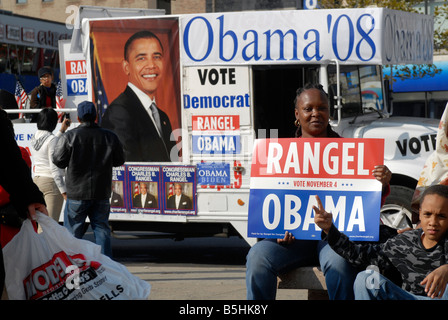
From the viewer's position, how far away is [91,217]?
8.05 m

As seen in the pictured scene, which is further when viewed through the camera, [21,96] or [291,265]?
[21,96]

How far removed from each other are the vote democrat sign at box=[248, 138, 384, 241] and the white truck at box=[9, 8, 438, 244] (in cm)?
373

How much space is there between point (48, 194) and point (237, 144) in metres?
2.25

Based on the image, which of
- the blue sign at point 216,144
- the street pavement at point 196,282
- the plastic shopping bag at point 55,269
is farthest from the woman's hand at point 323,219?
the blue sign at point 216,144

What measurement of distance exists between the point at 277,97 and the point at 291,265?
5354 mm

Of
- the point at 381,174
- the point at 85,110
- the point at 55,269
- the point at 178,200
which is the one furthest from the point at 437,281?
the point at 178,200

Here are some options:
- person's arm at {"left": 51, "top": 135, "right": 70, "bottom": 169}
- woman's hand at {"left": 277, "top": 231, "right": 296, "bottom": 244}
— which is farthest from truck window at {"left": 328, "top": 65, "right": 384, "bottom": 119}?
woman's hand at {"left": 277, "top": 231, "right": 296, "bottom": 244}

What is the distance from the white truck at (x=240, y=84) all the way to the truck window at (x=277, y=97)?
42mm

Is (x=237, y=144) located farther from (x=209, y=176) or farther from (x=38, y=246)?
(x=38, y=246)

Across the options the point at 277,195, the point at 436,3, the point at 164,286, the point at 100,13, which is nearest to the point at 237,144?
the point at 164,286

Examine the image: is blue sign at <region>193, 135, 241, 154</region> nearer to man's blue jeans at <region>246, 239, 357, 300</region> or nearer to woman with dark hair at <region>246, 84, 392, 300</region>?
woman with dark hair at <region>246, 84, 392, 300</region>

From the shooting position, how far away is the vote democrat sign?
4.71m

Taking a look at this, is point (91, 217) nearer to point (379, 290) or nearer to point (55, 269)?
point (55, 269)

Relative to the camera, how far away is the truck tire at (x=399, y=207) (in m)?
8.88
